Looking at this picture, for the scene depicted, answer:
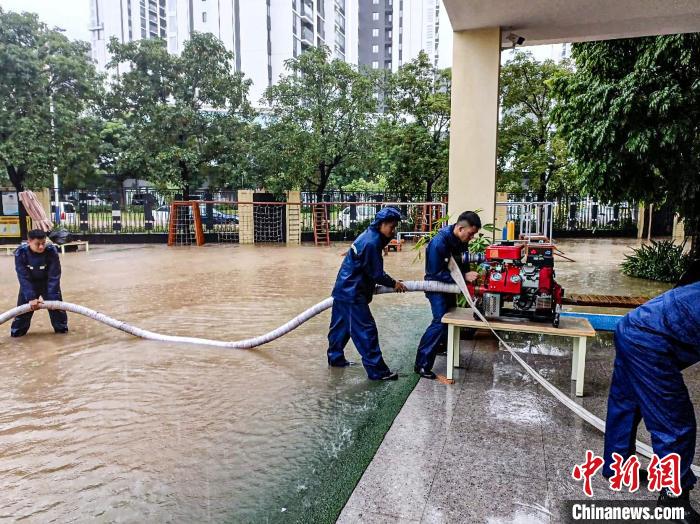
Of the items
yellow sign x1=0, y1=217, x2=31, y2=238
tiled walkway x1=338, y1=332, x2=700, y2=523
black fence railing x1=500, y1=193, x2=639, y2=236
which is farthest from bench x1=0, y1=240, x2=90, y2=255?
black fence railing x1=500, y1=193, x2=639, y2=236

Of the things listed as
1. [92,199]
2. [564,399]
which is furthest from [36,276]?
[92,199]

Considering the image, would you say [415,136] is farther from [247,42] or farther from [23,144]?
[247,42]

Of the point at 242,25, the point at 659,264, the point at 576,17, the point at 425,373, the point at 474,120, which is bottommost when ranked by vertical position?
the point at 425,373

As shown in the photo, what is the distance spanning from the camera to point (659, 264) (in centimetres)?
1051

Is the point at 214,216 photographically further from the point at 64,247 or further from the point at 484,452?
the point at 484,452

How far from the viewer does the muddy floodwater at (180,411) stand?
3018 mm

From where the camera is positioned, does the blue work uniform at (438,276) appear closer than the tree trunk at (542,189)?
Yes

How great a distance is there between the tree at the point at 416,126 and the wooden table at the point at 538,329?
14.4 meters

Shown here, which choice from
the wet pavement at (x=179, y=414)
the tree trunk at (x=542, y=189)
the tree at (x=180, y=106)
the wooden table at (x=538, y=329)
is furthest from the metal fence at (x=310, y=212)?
the wooden table at (x=538, y=329)

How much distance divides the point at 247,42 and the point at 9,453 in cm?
5078

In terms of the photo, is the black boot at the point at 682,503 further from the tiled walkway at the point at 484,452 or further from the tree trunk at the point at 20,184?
the tree trunk at the point at 20,184

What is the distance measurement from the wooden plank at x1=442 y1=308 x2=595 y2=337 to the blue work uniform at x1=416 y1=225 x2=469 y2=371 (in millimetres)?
165

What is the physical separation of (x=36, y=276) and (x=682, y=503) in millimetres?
7058

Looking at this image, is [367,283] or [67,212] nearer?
[367,283]
